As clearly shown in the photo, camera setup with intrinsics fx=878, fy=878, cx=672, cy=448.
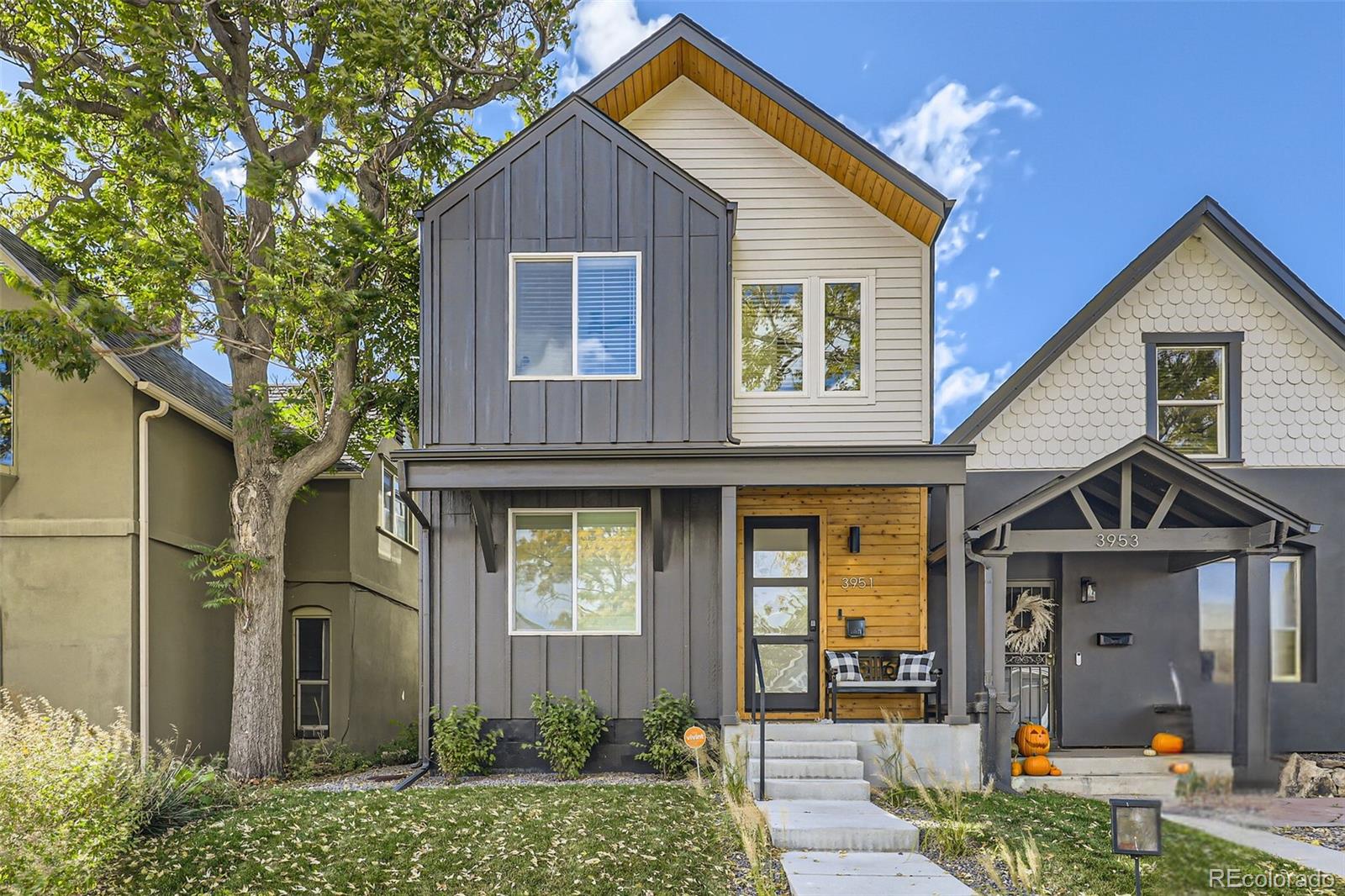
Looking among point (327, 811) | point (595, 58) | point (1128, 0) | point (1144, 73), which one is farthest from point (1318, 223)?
point (595, 58)

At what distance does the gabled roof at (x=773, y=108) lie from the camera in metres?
9.52

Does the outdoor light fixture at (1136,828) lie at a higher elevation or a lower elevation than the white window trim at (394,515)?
lower

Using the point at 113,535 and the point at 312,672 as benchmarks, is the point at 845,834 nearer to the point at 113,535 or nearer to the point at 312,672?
the point at 113,535

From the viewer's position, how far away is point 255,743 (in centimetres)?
961

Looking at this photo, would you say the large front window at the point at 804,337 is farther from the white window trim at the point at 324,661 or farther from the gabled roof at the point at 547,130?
the white window trim at the point at 324,661

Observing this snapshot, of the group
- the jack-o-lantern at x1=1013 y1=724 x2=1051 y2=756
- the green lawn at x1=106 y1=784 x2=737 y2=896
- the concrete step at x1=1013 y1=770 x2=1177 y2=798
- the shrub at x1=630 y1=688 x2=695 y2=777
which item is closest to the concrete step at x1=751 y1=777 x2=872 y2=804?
the green lawn at x1=106 y1=784 x2=737 y2=896

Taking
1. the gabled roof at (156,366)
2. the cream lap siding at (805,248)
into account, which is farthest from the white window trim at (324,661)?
the cream lap siding at (805,248)

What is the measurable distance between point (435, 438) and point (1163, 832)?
8.33 meters

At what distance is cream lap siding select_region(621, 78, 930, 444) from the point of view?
9.69 m

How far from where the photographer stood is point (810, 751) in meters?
8.09

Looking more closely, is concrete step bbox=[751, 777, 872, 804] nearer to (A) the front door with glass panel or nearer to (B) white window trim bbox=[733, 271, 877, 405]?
(A) the front door with glass panel

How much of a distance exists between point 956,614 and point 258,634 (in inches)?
295

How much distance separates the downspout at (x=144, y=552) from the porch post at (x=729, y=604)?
596 centimetres
